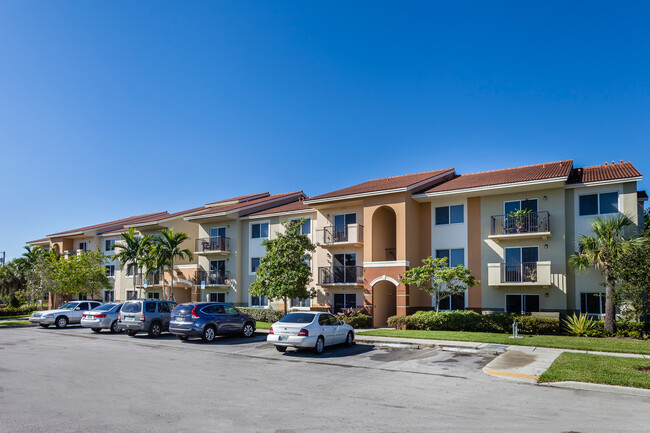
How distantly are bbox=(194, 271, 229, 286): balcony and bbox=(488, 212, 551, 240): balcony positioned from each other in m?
19.3

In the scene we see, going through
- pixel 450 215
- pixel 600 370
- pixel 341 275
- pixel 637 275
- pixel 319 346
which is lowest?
pixel 319 346

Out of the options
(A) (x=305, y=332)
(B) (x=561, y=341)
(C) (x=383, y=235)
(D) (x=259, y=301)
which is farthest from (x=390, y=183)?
(A) (x=305, y=332)

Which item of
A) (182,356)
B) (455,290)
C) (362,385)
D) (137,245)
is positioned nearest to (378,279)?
(455,290)

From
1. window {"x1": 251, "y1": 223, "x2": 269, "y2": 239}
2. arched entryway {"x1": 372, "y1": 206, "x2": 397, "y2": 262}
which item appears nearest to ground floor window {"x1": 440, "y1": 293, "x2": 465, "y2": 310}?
arched entryway {"x1": 372, "y1": 206, "x2": 397, "y2": 262}

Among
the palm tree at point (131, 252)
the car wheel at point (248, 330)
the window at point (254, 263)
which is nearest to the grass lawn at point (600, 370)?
the car wheel at point (248, 330)

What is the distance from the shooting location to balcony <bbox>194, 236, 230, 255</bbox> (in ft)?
119

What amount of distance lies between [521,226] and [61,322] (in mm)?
26977

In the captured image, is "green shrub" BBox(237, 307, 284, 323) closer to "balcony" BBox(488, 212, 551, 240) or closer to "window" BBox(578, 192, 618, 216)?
"balcony" BBox(488, 212, 551, 240)

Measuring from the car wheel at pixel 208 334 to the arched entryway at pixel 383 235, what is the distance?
432 inches

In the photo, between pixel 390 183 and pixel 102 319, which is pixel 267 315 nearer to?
pixel 102 319

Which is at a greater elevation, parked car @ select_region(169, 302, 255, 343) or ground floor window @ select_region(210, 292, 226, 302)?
parked car @ select_region(169, 302, 255, 343)

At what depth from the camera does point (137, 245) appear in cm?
4084

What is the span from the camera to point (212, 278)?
37062mm

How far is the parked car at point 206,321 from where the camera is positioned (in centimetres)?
2083
